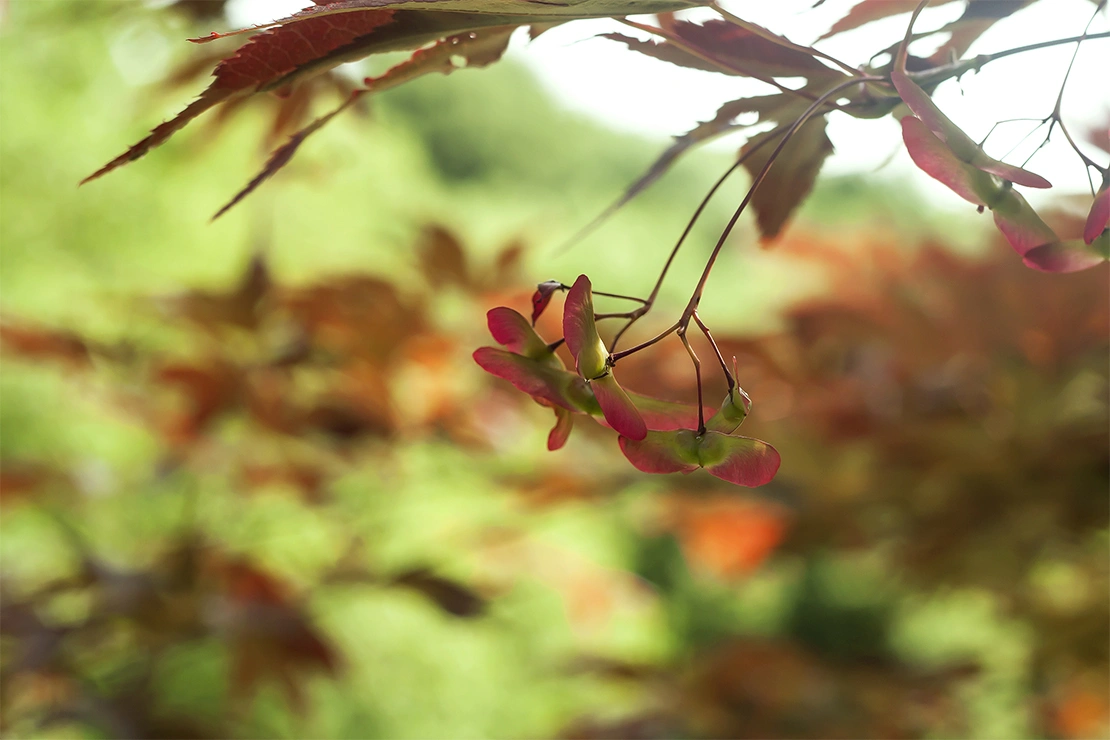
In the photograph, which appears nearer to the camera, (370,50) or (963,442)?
(370,50)

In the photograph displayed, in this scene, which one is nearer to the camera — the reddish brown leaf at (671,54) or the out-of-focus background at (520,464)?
the reddish brown leaf at (671,54)

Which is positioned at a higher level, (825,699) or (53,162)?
(53,162)

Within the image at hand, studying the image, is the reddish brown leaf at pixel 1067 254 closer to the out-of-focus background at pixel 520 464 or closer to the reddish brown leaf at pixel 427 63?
the reddish brown leaf at pixel 427 63

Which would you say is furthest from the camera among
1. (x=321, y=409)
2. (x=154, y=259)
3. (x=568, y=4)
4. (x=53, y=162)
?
(x=154, y=259)

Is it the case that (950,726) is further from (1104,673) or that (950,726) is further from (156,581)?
(156,581)

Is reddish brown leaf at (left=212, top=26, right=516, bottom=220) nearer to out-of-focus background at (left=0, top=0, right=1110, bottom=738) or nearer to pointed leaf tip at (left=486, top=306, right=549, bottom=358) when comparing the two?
pointed leaf tip at (left=486, top=306, right=549, bottom=358)

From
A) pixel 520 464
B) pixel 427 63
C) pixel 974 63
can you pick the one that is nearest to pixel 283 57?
pixel 427 63

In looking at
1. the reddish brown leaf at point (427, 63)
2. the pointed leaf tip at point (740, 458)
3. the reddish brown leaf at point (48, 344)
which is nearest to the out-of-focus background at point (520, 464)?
the reddish brown leaf at point (48, 344)

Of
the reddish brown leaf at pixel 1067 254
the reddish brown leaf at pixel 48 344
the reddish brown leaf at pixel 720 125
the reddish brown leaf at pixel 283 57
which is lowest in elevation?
the reddish brown leaf at pixel 283 57

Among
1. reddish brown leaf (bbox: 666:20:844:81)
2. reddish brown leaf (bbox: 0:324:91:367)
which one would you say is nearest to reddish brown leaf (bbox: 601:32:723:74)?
reddish brown leaf (bbox: 666:20:844:81)

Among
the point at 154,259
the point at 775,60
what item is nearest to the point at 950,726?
the point at 775,60

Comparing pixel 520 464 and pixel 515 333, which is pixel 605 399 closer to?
pixel 515 333
